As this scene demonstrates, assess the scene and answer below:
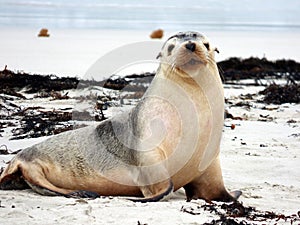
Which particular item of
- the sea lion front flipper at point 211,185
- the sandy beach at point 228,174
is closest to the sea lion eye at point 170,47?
the sea lion front flipper at point 211,185

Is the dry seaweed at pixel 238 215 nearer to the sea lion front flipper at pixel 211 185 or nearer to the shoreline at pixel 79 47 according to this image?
the sea lion front flipper at pixel 211 185

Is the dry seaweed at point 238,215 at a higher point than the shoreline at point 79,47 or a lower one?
lower

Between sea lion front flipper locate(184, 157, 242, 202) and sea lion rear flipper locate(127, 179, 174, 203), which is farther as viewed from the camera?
sea lion front flipper locate(184, 157, 242, 202)

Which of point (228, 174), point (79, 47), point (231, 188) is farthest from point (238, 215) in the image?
point (79, 47)

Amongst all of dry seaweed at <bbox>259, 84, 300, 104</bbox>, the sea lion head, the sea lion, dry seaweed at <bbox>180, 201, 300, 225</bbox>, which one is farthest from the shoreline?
dry seaweed at <bbox>180, 201, 300, 225</bbox>

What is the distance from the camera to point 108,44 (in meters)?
18.8

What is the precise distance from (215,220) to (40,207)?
3.43 feet

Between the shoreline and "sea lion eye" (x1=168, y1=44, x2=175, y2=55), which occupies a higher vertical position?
the shoreline

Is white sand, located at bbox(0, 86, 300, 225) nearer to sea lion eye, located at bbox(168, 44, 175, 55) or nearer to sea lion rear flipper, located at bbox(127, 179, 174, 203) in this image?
sea lion rear flipper, located at bbox(127, 179, 174, 203)

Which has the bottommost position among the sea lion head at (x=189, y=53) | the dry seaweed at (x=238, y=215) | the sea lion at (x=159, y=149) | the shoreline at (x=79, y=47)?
the dry seaweed at (x=238, y=215)

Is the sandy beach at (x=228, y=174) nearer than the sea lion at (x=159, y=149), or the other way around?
the sandy beach at (x=228, y=174)

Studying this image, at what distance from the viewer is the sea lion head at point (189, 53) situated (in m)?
4.62

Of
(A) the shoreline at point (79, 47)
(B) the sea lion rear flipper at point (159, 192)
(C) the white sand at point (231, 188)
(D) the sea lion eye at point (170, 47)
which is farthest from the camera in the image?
(A) the shoreline at point (79, 47)

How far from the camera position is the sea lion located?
15.2 ft
